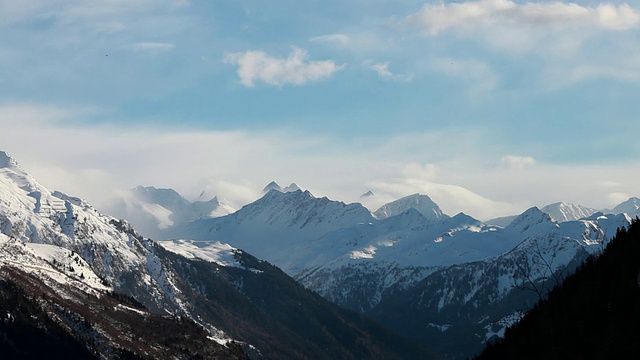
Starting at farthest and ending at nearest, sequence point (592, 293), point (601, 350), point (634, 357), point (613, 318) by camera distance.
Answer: point (592, 293), point (613, 318), point (601, 350), point (634, 357)

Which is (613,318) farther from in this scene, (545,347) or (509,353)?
(509,353)

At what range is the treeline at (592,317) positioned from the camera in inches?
4653

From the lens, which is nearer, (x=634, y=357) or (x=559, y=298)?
(x=634, y=357)

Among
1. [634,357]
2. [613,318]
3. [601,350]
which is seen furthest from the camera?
[613,318]

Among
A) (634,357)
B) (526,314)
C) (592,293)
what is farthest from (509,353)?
(634,357)

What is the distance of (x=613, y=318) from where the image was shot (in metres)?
124

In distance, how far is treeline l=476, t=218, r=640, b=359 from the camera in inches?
4653

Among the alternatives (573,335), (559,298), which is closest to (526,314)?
(559,298)

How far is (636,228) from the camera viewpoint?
153 metres

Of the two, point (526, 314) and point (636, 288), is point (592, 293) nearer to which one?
point (636, 288)

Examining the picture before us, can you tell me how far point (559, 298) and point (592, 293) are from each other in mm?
14650

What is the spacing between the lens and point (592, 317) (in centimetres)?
13262

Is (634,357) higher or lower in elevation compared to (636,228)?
lower

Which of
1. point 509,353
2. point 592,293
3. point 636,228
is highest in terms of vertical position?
point 636,228
